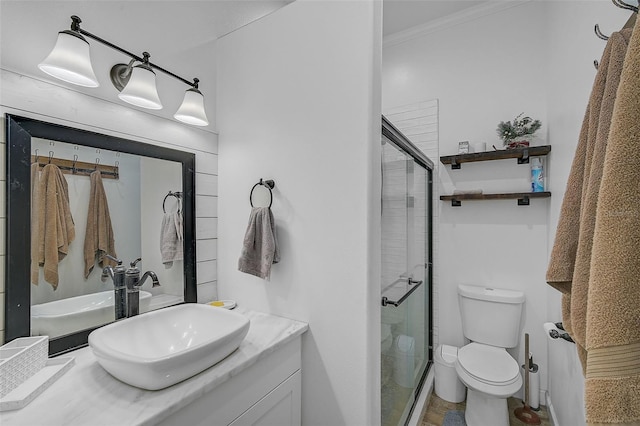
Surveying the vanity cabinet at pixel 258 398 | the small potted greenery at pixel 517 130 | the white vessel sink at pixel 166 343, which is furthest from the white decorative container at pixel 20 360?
the small potted greenery at pixel 517 130

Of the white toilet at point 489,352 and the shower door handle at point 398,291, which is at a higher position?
the shower door handle at point 398,291

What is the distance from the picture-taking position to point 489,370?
1.79 m

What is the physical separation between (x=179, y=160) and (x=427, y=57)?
2.13 meters

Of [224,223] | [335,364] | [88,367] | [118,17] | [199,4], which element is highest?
[199,4]

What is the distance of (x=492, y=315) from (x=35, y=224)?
2.49 m

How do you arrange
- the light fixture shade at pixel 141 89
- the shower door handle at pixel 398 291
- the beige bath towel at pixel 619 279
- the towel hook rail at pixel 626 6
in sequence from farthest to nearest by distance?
the shower door handle at pixel 398 291 → the light fixture shade at pixel 141 89 → the towel hook rail at pixel 626 6 → the beige bath towel at pixel 619 279

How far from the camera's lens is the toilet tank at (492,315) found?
2.02 metres

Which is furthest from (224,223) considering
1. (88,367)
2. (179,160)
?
(88,367)

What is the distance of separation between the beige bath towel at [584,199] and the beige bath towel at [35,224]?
1.57 m

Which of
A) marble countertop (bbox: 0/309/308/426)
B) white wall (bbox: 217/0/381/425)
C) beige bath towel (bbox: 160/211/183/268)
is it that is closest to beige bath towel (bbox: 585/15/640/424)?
white wall (bbox: 217/0/381/425)

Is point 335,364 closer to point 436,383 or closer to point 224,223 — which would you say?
point 224,223

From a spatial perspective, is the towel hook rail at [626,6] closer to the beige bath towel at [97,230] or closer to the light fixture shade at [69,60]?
the light fixture shade at [69,60]

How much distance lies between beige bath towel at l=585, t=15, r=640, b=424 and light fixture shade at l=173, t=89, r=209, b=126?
142 cm

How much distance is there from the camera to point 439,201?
2.39m
